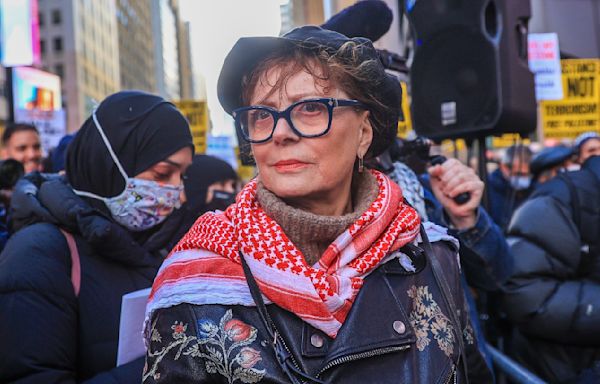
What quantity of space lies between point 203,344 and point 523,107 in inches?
115

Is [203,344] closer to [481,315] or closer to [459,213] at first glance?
[459,213]

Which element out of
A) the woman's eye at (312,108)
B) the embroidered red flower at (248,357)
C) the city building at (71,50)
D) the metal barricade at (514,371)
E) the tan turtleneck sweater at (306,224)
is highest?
the city building at (71,50)

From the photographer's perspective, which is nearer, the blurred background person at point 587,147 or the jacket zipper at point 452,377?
the jacket zipper at point 452,377

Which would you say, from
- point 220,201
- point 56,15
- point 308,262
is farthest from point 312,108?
point 56,15

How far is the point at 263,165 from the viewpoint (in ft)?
5.71

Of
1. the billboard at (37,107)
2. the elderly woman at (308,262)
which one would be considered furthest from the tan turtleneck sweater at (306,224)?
the billboard at (37,107)

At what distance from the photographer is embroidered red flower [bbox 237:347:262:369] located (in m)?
1.49

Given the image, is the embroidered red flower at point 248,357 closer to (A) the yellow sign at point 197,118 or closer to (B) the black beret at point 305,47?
(B) the black beret at point 305,47

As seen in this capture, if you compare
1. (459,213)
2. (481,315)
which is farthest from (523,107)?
(459,213)

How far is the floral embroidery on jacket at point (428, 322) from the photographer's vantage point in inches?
66.1

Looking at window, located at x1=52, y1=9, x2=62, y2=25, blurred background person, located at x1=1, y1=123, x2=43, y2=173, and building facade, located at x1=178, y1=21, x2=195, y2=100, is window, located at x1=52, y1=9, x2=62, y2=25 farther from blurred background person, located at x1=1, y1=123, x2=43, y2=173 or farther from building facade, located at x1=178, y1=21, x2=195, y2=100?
building facade, located at x1=178, y1=21, x2=195, y2=100

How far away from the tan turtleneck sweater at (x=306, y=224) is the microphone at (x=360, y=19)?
924 millimetres

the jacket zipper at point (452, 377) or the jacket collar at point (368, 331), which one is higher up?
the jacket collar at point (368, 331)

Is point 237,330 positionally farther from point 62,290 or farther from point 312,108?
point 62,290
